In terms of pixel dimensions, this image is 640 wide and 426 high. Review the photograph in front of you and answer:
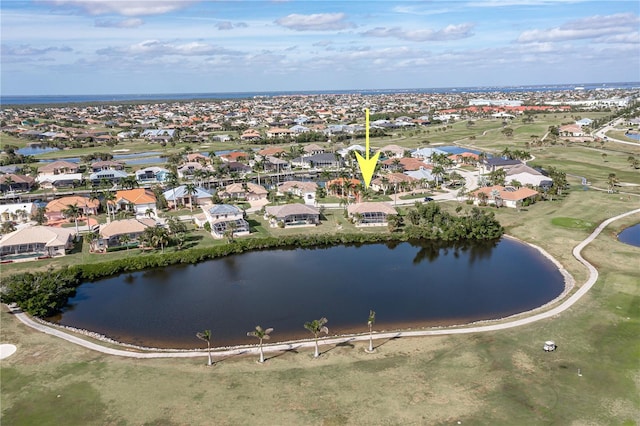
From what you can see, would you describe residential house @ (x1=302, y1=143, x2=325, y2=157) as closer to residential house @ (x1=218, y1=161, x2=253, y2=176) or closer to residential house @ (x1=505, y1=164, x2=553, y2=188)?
residential house @ (x1=218, y1=161, x2=253, y2=176)

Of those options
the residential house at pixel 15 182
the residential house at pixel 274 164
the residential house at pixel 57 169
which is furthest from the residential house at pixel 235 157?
the residential house at pixel 15 182

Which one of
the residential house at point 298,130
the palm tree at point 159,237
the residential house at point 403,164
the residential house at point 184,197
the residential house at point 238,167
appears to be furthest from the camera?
the residential house at point 298,130

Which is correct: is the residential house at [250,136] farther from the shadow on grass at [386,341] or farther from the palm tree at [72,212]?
the shadow on grass at [386,341]

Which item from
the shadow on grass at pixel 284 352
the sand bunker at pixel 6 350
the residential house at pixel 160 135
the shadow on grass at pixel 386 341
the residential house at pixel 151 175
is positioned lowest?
the shadow on grass at pixel 386 341

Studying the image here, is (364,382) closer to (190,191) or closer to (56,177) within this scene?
(190,191)

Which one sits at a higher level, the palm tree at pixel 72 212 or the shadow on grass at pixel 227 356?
the palm tree at pixel 72 212

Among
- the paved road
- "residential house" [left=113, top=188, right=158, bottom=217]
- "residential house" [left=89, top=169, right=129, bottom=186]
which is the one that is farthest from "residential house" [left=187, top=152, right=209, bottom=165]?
the paved road
